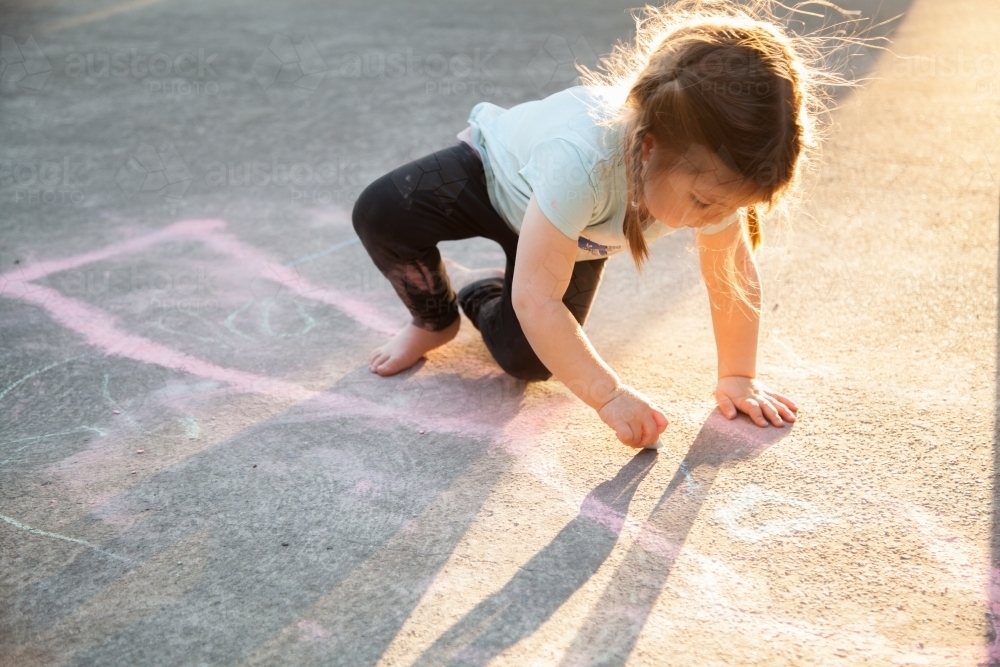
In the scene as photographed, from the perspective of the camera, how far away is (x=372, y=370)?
5.93 feet

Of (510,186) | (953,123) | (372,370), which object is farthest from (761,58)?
(953,123)

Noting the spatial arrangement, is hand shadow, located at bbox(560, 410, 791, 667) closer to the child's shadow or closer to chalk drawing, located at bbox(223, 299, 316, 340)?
the child's shadow

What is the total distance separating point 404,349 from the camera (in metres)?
1.82

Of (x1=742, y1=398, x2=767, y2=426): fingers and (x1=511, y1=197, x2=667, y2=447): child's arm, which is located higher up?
(x1=511, y1=197, x2=667, y2=447): child's arm

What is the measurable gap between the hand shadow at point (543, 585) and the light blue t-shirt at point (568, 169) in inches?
17.1

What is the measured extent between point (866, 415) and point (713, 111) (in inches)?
28.5

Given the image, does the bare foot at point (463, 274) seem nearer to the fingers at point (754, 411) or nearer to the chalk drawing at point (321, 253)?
the chalk drawing at point (321, 253)

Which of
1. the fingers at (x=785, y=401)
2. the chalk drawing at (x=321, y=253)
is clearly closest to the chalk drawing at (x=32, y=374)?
the chalk drawing at (x=321, y=253)

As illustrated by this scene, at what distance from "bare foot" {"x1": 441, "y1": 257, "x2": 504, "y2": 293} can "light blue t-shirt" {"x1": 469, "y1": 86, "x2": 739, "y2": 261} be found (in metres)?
0.37

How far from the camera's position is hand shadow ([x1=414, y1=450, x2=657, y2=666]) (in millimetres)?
1159

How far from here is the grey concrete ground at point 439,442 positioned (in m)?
1.21

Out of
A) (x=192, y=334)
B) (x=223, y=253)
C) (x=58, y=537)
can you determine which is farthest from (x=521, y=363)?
(x=223, y=253)

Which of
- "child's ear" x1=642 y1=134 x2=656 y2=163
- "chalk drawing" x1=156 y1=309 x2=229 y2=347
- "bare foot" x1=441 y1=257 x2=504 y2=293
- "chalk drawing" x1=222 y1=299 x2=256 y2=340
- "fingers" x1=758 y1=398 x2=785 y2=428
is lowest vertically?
"fingers" x1=758 y1=398 x2=785 y2=428

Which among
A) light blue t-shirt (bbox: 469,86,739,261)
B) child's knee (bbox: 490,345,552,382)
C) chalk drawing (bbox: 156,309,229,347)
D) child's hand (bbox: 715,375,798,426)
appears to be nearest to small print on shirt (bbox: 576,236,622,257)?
light blue t-shirt (bbox: 469,86,739,261)
